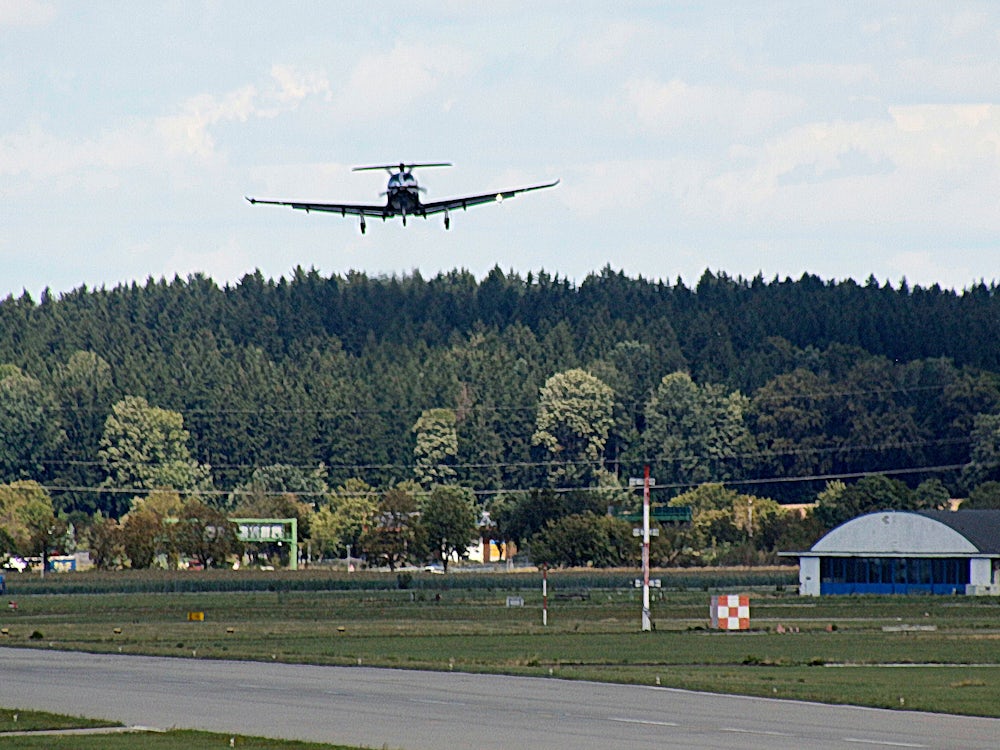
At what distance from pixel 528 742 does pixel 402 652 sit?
1182 inches

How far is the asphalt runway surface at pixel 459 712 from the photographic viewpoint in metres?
36.4

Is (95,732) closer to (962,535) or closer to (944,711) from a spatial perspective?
(944,711)

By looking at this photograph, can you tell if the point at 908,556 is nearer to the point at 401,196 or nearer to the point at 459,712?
the point at 401,196

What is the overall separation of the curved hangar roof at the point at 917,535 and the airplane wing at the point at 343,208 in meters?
66.6

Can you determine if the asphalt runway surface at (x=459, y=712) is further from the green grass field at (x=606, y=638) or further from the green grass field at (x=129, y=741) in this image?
the green grass field at (x=606, y=638)

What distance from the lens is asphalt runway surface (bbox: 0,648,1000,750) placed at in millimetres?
36438

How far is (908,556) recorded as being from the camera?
12988cm

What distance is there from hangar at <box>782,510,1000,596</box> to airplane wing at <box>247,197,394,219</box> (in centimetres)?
6635

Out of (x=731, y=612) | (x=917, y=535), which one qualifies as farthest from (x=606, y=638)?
(x=917, y=535)

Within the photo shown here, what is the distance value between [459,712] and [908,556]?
305 feet

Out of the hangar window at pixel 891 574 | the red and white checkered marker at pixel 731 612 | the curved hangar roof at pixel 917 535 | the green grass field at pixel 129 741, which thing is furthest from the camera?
the hangar window at pixel 891 574

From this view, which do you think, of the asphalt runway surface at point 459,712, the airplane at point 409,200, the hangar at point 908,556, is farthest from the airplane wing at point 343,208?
the hangar at point 908,556

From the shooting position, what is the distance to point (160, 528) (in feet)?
605

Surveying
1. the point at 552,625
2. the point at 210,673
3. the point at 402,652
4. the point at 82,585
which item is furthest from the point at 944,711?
the point at 82,585
